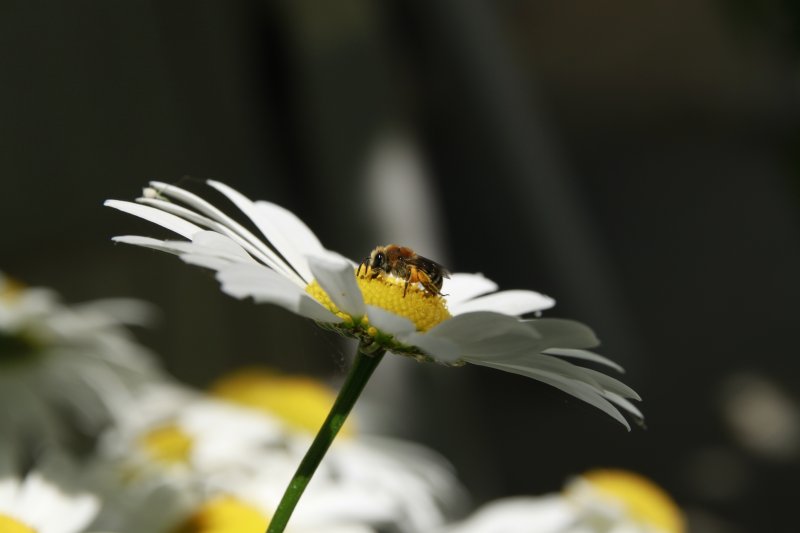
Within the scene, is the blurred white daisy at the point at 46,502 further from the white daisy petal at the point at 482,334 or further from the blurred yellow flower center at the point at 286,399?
the blurred yellow flower center at the point at 286,399

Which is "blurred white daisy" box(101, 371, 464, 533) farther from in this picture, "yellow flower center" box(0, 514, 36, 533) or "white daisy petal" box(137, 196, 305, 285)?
"white daisy petal" box(137, 196, 305, 285)

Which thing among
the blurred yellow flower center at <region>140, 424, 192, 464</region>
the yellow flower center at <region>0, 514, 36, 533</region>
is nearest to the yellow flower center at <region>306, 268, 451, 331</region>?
the yellow flower center at <region>0, 514, 36, 533</region>

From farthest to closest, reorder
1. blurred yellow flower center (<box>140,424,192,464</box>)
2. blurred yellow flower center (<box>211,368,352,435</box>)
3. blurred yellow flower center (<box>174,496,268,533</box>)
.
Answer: blurred yellow flower center (<box>211,368,352,435</box>) → blurred yellow flower center (<box>140,424,192,464</box>) → blurred yellow flower center (<box>174,496,268,533</box>)

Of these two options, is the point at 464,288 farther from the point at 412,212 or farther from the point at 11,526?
the point at 412,212

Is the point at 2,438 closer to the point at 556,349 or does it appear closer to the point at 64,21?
the point at 556,349

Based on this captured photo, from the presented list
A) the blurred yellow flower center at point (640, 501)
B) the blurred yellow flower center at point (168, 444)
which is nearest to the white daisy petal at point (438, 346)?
the blurred yellow flower center at point (168, 444)

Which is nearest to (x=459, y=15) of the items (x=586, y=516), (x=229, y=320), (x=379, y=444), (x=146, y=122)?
(x=146, y=122)
